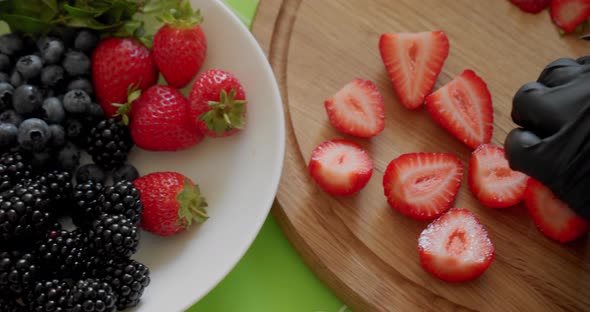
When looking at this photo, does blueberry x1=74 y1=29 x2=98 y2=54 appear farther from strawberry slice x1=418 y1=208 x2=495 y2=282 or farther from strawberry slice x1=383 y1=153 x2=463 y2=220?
strawberry slice x1=418 y1=208 x2=495 y2=282

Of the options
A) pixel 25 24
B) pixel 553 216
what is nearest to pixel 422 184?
pixel 553 216

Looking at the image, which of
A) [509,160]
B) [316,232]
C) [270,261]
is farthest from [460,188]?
[270,261]

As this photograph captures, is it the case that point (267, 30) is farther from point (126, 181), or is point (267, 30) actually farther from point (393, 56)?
point (126, 181)

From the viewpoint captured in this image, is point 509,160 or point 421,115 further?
point 421,115

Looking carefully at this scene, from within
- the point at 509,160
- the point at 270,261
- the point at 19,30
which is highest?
the point at 509,160

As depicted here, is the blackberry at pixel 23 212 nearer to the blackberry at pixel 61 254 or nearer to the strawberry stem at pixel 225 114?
the blackberry at pixel 61 254

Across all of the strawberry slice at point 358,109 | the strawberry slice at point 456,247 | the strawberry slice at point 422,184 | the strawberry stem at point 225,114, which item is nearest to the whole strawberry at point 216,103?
the strawberry stem at point 225,114

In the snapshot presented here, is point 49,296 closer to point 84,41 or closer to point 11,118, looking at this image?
point 11,118
